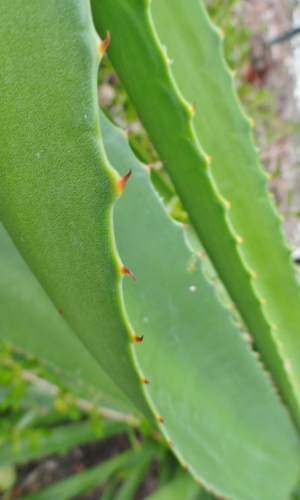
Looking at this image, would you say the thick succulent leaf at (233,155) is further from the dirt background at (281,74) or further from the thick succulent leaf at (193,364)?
the dirt background at (281,74)

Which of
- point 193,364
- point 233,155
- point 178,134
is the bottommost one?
point 193,364

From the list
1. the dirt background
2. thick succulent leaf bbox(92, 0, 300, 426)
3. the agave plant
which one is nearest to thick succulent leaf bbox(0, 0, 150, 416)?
the agave plant

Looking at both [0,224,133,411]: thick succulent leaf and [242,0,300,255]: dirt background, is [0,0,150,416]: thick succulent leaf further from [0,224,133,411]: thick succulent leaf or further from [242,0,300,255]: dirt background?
[242,0,300,255]: dirt background

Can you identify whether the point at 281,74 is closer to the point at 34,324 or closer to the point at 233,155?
the point at 233,155

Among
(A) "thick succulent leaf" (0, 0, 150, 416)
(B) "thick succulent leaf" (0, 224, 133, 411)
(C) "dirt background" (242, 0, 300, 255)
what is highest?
(A) "thick succulent leaf" (0, 0, 150, 416)

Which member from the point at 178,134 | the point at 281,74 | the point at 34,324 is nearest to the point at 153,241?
the point at 178,134

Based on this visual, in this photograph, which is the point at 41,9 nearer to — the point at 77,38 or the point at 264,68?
the point at 77,38
